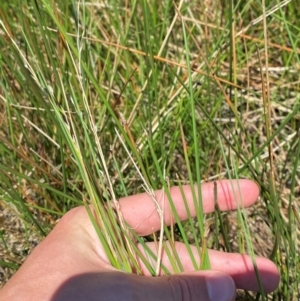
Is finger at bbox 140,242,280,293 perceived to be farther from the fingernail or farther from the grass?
the fingernail

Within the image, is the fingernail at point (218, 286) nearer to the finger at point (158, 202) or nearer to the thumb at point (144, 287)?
the thumb at point (144, 287)

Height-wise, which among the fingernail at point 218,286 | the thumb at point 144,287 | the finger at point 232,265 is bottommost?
the finger at point 232,265

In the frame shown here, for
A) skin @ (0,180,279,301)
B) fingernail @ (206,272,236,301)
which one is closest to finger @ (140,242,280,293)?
skin @ (0,180,279,301)

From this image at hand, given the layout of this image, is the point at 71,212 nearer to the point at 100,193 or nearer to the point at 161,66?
the point at 100,193

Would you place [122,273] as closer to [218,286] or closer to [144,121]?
[218,286]

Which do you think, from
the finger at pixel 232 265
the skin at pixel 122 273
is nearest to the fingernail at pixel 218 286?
the skin at pixel 122 273

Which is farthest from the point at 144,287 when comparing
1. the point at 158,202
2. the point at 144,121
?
the point at 144,121

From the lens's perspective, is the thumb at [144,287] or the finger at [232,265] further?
the finger at [232,265]
